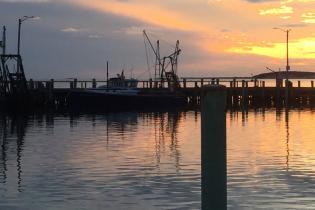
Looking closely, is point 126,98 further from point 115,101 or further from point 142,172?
point 142,172

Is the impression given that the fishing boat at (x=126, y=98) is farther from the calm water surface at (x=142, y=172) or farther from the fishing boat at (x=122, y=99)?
the calm water surface at (x=142, y=172)

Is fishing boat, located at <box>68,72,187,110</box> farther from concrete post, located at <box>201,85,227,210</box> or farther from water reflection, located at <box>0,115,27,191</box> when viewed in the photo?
concrete post, located at <box>201,85,227,210</box>

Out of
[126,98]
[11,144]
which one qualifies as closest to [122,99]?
[126,98]

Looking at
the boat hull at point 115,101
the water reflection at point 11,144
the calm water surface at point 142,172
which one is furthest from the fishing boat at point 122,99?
the calm water surface at point 142,172

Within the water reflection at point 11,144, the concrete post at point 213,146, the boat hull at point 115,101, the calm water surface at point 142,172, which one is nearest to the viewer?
the concrete post at point 213,146

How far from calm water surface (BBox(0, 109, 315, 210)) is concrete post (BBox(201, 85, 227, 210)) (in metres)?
8.37

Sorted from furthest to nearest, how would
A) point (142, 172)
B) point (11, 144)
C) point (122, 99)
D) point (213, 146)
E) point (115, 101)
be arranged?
point (122, 99)
point (115, 101)
point (11, 144)
point (142, 172)
point (213, 146)

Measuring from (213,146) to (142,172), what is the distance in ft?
47.6

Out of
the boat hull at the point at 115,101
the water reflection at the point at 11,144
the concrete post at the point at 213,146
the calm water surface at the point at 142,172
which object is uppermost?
the concrete post at the point at 213,146

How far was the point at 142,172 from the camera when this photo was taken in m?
19.9

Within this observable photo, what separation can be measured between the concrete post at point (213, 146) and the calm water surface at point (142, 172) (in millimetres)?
8374

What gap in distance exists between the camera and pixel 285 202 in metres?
14.4

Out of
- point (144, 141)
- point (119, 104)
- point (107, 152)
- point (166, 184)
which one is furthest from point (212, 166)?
point (119, 104)

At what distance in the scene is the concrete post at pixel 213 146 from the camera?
18.0ft
